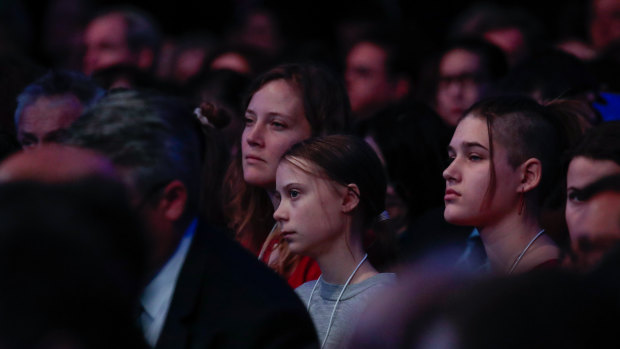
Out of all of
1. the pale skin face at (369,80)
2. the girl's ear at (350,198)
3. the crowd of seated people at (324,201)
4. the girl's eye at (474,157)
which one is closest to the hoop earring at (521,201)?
the crowd of seated people at (324,201)

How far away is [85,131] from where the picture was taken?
7.69ft

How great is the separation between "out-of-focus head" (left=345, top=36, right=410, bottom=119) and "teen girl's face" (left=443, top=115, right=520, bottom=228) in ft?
9.66

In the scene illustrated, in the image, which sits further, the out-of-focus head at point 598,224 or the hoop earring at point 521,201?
the hoop earring at point 521,201

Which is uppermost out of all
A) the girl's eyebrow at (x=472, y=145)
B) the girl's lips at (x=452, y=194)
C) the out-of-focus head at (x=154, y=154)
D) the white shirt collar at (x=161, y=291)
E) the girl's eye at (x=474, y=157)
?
the out-of-focus head at (x=154, y=154)

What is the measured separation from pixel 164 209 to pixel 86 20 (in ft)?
22.4

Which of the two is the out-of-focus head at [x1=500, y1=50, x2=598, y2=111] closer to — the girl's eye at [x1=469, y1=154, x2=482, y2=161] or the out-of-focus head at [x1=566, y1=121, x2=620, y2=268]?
the girl's eye at [x1=469, y1=154, x2=482, y2=161]

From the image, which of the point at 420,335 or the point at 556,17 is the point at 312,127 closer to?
the point at 420,335

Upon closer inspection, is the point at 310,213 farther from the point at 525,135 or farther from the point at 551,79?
the point at 551,79

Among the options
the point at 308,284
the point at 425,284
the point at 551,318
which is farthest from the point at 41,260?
the point at 308,284

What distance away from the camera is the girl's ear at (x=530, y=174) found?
3.35 metres

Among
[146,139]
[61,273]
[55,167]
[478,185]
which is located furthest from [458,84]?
[61,273]

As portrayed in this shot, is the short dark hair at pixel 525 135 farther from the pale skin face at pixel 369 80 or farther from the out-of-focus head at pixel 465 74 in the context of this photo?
the pale skin face at pixel 369 80

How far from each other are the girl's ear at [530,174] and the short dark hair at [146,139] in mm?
1406

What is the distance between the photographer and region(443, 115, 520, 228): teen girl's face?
3.32m
